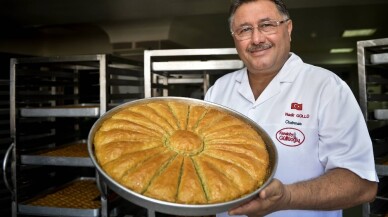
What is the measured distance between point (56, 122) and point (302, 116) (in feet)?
7.71

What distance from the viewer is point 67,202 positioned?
2570 millimetres

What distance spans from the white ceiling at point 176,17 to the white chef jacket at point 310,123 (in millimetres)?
3117

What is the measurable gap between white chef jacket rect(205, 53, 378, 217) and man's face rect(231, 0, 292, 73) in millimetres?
130

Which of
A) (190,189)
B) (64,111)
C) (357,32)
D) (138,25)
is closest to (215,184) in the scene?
(190,189)

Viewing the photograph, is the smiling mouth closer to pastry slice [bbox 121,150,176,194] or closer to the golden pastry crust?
the golden pastry crust

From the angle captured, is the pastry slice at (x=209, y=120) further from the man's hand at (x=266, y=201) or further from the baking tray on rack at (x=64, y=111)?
the baking tray on rack at (x=64, y=111)

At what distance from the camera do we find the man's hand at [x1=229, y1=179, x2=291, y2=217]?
94 cm

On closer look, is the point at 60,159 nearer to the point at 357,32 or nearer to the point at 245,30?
the point at 245,30

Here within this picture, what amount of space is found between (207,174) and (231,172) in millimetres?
77

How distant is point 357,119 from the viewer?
1336 millimetres

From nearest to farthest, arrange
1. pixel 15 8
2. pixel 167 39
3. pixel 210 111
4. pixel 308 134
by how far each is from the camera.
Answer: pixel 210 111 → pixel 308 134 → pixel 15 8 → pixel 167 39

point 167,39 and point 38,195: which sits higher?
point 167,39

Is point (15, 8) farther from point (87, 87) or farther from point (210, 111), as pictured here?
point (210, 111)

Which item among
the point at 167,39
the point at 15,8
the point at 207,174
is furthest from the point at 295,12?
the point at 207,174
